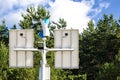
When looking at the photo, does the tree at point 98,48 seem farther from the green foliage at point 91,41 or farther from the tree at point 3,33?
the tree at point 3,33

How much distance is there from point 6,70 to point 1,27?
17.9 m

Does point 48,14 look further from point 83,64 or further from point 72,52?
point 72,52

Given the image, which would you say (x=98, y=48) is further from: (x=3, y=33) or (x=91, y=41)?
(x=3, y=33)

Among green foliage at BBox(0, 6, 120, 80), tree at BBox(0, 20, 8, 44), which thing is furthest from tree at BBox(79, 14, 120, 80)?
tree at BBox(0, 20, 8, 44)

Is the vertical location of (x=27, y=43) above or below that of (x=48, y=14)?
below

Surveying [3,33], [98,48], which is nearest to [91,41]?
[98,48]

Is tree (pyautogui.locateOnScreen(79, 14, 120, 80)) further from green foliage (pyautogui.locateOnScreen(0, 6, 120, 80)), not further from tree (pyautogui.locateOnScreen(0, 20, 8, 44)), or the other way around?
tree (pyautogui.locateOnScreen(0, 20, 8, 44))

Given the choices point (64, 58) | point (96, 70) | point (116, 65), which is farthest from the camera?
point (96, 70)

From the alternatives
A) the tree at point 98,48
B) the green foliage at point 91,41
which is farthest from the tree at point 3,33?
the tree at point 98,48

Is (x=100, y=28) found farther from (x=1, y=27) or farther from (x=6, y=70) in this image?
(x=6, y=70)

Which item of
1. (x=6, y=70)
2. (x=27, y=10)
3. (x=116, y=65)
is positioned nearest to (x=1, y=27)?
(x=27, y=10)

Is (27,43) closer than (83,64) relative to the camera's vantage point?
Yes

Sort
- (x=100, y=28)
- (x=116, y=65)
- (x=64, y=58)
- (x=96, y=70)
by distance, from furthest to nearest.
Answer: (x=100, y=28) < (x=96, y=70) < (x=116, y=65) < (x=64, y=58)

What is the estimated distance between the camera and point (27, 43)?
10539 mm
